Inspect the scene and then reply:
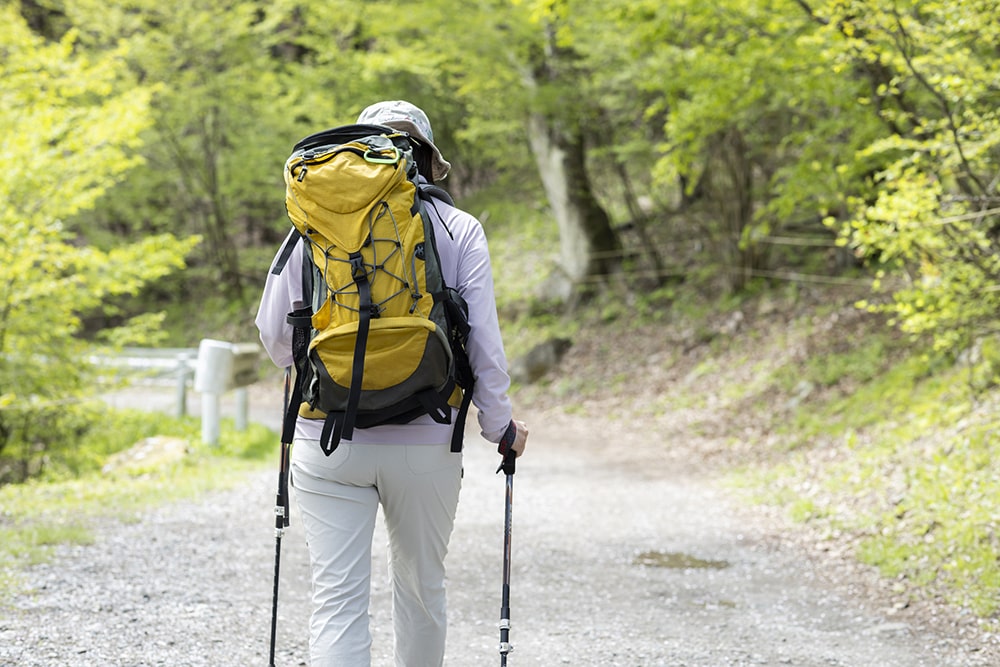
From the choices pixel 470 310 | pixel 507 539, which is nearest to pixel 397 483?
pixel 470 310

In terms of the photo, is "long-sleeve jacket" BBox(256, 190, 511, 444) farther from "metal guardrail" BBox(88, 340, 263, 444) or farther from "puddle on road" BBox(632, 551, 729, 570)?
"metal guardrail" BBox(88, 340, 263, 444)

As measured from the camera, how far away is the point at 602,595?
17.4 feet

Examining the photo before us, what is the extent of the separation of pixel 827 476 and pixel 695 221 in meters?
7.67

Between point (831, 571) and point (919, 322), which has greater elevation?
point (919, 322)

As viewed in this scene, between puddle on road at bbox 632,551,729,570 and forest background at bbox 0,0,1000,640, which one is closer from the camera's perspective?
puddle on road at bbox 632,551,729,570

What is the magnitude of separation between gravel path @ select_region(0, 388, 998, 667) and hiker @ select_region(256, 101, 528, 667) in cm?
132

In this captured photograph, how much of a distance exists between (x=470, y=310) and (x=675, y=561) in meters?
3.86

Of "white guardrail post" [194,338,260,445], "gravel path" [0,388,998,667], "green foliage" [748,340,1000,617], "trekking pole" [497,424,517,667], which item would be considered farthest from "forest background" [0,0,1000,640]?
"trekking pole" [497,424,517,667]

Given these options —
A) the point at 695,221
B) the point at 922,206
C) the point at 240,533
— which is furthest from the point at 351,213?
the point at 695,221

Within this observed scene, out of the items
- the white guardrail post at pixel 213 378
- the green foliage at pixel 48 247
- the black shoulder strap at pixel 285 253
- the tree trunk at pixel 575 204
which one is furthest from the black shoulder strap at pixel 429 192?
the tree trunk at pixel 575 204

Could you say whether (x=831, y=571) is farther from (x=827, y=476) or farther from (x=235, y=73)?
(x=235, y=73)

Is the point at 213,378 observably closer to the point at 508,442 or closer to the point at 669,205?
the point at 508,442

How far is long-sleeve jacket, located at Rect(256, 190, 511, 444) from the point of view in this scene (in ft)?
9.23

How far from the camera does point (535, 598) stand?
17.1ft
